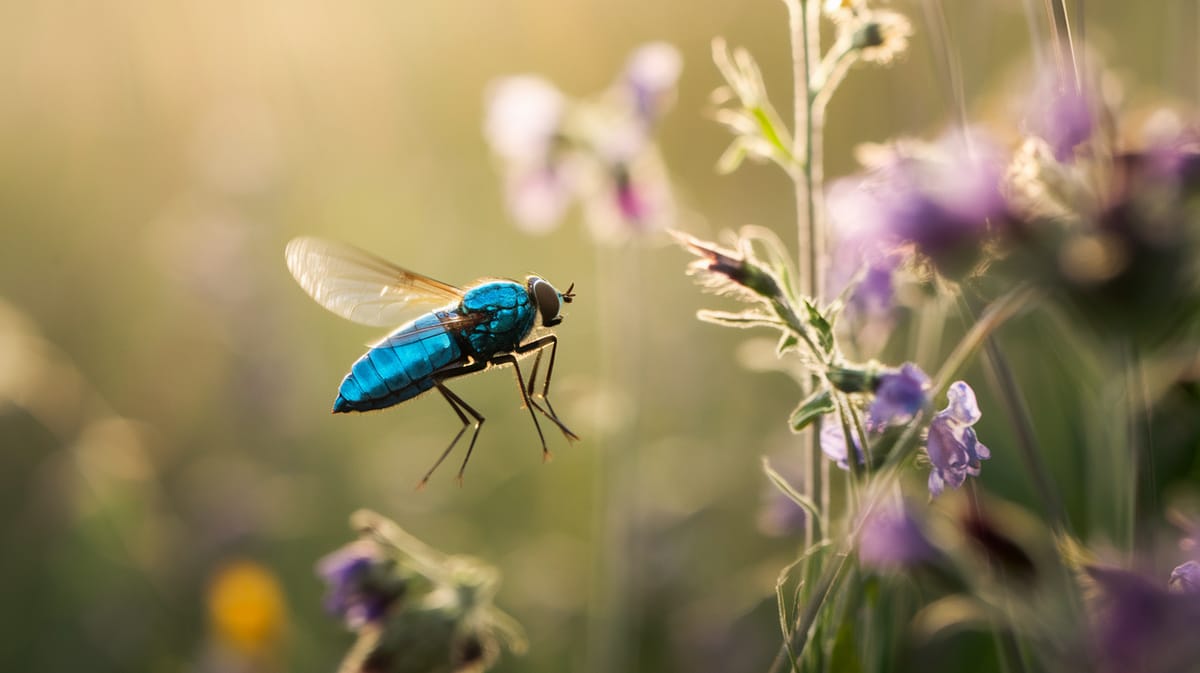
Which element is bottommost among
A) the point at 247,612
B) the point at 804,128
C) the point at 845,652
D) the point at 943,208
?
the point at 247,612

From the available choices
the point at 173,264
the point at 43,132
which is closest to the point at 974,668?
the point at 173,264

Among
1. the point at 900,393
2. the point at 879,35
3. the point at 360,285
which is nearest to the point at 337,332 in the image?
the point at 360,285

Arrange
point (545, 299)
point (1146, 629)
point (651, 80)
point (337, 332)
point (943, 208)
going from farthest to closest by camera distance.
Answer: point (337, 332), point (651, 80), point (545, 299), point (943, 208), point (1146, 629)

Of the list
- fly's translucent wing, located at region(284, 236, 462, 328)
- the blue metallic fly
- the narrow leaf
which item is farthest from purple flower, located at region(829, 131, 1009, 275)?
fly's translucent wing, located at region(284, 236, 462, 328)

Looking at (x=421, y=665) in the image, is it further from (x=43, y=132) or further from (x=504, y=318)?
(x=43, y=132)

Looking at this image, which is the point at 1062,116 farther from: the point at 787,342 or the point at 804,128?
the point at 787,342

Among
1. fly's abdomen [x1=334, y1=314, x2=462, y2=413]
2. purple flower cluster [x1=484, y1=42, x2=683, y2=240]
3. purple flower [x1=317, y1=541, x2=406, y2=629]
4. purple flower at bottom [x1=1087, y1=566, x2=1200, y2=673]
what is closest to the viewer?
purple flower at bottom [x1=1087, y1=566, x2=1200, y2=673]

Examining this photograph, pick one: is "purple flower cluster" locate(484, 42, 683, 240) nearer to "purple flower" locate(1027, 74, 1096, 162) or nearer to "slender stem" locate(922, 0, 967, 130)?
"slender stem" locate(922, 0, 967, 130)
